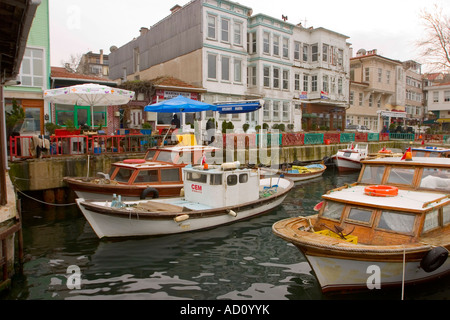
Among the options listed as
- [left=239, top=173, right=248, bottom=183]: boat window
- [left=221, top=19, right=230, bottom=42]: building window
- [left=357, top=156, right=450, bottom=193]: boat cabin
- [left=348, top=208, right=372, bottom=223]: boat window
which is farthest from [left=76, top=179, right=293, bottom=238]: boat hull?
[left=221, top=19, right=230, bottom=42]: building window

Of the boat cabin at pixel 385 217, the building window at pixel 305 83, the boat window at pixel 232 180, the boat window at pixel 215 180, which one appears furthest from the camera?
the building window at pixel 305 83

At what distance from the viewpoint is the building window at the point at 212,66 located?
2886 cm

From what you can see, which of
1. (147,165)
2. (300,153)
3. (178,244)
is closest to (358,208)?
(178,244)

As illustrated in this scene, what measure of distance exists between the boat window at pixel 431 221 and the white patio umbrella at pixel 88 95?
542 inches

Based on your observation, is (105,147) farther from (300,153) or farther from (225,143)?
(300,153)

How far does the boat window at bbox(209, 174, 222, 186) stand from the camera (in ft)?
40.0

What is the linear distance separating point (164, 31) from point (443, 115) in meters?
49.5

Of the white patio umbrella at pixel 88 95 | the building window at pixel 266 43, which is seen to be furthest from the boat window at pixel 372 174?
the building window at pixel 266 43

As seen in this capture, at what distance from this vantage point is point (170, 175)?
1441 cm

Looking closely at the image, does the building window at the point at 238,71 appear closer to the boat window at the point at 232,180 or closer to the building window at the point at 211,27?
the building window at the point at 211,27

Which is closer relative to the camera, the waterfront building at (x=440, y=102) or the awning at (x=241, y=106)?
the awning at (x=241, y=106)

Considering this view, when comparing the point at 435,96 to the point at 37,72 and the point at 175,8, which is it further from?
the point at 37,72

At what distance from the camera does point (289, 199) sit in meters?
17.8
